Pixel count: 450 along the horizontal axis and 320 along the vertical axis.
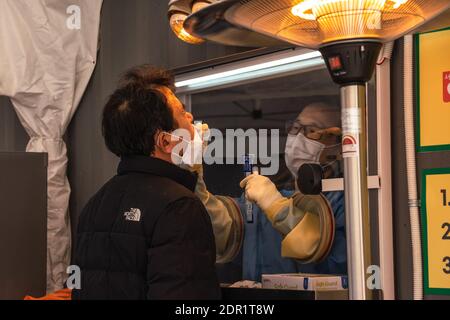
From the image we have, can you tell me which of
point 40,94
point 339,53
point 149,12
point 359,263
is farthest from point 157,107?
point 40,94

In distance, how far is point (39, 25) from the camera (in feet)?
10.2

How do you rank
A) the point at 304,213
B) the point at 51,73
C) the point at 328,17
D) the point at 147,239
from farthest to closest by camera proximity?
the point at 51,73 < the point at 304,213 < the point at 147,239 < the point at 328,17

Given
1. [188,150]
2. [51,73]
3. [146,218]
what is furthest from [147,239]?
[51,73]

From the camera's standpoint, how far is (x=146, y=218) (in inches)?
56.8

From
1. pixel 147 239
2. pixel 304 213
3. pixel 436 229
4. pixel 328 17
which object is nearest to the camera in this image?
pixel 328 17

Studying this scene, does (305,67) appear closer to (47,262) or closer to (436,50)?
(436,50)

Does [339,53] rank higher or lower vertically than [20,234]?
higher

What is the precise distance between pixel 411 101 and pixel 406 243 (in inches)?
15.7

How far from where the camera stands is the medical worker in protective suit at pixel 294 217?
6.55 feet

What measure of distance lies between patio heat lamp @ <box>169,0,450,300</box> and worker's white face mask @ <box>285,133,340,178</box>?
2.54ft

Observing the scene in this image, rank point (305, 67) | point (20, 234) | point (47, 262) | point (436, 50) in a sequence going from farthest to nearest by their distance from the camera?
point (47, 262), point (20, 234), point (305, 67), point (436, 50)

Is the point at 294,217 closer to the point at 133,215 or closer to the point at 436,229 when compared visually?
the point at 436,229

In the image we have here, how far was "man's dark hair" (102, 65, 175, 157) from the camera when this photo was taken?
1.58 m

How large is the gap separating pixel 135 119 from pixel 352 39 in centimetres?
59
